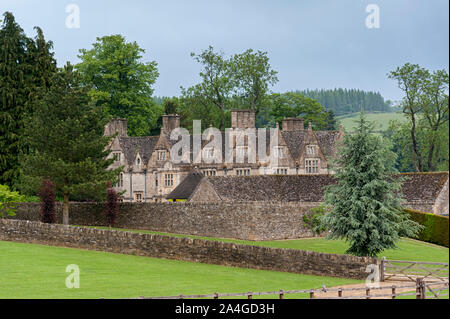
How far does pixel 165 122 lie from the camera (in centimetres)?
8500

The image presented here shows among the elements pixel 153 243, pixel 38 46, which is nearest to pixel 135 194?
pixel 38 46

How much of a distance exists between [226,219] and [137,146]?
1134 inches

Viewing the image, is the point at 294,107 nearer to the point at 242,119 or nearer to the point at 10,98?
the point at 242,119

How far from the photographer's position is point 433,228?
56750 mm

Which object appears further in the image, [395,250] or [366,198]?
[395,250]

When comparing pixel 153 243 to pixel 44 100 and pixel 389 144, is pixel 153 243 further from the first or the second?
pixel 44 100

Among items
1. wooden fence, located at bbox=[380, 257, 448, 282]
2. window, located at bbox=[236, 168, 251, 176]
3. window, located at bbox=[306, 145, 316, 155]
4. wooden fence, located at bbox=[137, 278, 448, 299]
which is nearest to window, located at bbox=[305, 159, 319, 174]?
window, located at bbox=[306, 145, 316, 155]

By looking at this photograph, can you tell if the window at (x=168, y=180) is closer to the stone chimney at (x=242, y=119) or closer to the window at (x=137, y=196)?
the window at (x=137, y=196)

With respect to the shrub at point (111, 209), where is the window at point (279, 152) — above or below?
above

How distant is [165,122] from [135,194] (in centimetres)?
846

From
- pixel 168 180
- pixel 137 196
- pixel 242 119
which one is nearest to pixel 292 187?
pixel 242 119

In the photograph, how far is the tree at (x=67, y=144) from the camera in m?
58.3

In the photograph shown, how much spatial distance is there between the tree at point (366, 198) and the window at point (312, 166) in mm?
33268

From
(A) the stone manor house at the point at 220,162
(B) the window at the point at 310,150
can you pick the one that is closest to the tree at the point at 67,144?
(A) the stone manor house at the point at 220,162
